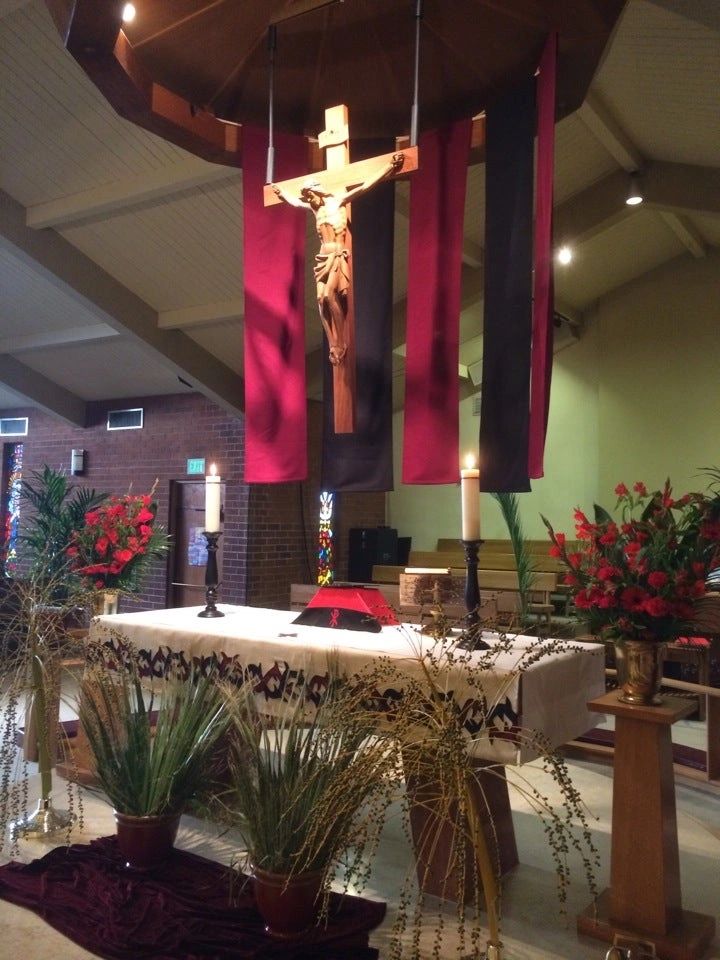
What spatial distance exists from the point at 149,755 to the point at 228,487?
463 cm

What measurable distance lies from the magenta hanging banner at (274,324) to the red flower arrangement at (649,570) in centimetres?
125

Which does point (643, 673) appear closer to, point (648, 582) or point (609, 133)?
point (648, 582)

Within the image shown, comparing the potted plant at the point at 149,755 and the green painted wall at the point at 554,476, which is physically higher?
the green painted wall at the point at 554,476

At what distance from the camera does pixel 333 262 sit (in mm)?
2693

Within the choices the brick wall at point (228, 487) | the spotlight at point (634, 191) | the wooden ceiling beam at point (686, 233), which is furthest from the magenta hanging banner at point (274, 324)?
the wooden ceiling beam at point (686, 233)

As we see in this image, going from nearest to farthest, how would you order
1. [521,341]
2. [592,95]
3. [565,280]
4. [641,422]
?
[521,341] → [592,95] → [565,280] → [641,422]

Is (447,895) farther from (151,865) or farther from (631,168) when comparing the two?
(631,168)

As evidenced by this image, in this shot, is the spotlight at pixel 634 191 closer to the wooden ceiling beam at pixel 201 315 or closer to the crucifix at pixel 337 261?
the wooden ceiling beam at pixel 201 315

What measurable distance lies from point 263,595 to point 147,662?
12.9 feet

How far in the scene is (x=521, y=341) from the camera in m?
2.79

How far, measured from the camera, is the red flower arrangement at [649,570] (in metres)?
2.35

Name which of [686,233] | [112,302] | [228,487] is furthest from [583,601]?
[686,233]

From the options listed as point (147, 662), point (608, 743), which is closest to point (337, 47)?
point (147, 662)

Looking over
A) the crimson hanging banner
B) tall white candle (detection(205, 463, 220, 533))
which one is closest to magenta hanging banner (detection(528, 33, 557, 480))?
the crimson hanging banner
